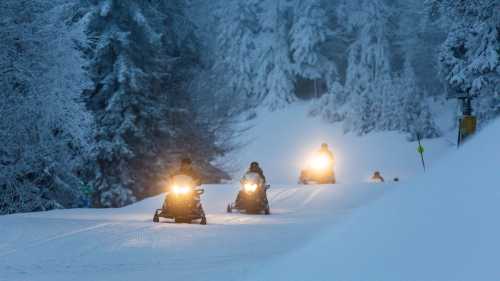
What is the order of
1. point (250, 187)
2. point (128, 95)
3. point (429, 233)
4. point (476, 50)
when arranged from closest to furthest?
1. point (429, 233)
2. point (250, 187)
3. point (476, 50)
4. point (128, 95)

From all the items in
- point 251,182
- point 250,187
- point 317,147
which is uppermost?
point 317,147

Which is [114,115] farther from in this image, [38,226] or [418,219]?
[418,219]

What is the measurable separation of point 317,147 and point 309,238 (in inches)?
1563

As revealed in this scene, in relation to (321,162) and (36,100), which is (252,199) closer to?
(36,100)

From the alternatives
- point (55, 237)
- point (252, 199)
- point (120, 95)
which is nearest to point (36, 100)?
point (252, 199)

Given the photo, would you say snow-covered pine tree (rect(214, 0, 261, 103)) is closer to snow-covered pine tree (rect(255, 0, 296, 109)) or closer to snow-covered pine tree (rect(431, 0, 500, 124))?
snow-covered pine tree (rect(255, 0, 296, 109))

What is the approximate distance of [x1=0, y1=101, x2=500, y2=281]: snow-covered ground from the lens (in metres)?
3.73

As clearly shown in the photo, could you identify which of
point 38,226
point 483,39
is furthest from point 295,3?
point 38,226

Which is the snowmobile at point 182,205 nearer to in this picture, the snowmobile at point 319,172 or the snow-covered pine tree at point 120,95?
the snow-covered pine tree at point 120,95

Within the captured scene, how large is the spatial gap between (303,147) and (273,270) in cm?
4772

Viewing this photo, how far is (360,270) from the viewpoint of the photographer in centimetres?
413

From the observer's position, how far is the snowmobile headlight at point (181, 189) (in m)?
16.0

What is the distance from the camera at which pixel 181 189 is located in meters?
16.1

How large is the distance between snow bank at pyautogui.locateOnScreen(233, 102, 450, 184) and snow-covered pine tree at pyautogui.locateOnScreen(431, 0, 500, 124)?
1692 centimetres
